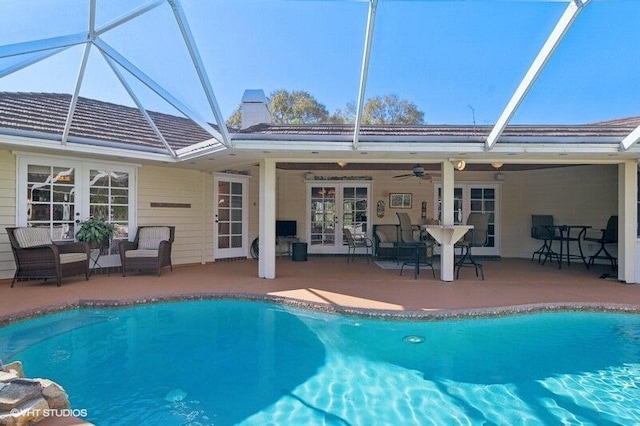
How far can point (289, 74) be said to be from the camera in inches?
197

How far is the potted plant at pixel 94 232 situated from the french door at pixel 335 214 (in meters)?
5.21

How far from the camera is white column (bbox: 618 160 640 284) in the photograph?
657 cm

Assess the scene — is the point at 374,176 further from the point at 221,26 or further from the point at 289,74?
the point at 221,26

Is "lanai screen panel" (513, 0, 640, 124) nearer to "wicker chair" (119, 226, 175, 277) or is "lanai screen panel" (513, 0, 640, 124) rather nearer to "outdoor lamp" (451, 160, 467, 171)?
"outdoor lamp" (451, 160, 467, 171)

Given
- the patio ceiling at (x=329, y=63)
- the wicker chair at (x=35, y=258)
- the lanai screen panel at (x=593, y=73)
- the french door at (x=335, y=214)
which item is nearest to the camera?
the patio ceiling at (x=329, y=63)

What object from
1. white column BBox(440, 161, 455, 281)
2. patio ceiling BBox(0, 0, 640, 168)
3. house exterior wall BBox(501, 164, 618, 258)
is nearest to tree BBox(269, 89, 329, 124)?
patio ceiling BBox(0, 0, 640, 168)

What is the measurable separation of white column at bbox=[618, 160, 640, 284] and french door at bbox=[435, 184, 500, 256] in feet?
12.6

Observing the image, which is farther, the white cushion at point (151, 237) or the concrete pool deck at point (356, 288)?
the white cushion at point (151, 237)

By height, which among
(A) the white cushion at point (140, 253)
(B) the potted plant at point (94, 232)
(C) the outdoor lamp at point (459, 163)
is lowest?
(A) the white cushion at point (140, 253)

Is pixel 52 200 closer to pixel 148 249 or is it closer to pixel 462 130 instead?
pixel 148 249

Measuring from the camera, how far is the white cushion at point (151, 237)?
7.62 meters

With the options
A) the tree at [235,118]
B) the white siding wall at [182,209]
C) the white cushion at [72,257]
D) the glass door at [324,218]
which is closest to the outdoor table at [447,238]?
the tree at [235,118]

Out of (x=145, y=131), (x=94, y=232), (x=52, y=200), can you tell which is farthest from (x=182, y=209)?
(x=52, y=200)

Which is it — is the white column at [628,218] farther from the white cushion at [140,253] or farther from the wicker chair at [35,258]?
the wicker chair at [35,258]
